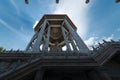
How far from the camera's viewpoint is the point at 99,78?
11977 millimetres

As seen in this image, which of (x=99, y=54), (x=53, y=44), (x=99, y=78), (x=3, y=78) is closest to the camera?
(x=3, y=78)

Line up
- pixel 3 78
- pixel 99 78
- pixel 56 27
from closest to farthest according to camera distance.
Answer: pixel 3 78, pixel 99 78, pixel 56 27

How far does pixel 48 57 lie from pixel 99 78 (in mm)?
4638

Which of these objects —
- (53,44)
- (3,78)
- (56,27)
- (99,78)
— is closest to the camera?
(3,78)

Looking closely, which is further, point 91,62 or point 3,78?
point 91,62

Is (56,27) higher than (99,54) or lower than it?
higher

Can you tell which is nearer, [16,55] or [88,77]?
[88,77]

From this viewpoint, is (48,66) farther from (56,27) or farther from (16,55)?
(56,27)

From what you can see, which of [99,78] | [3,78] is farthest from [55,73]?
[3,78]

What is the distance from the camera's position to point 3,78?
400 inches

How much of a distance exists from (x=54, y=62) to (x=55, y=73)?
2240 mm

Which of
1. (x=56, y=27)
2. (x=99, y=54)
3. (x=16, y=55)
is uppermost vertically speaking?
(x=56, y=27)

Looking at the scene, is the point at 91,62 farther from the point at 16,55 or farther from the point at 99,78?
the point at 16,55

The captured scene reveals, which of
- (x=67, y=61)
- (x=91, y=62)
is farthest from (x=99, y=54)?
(x=67, y=61)
